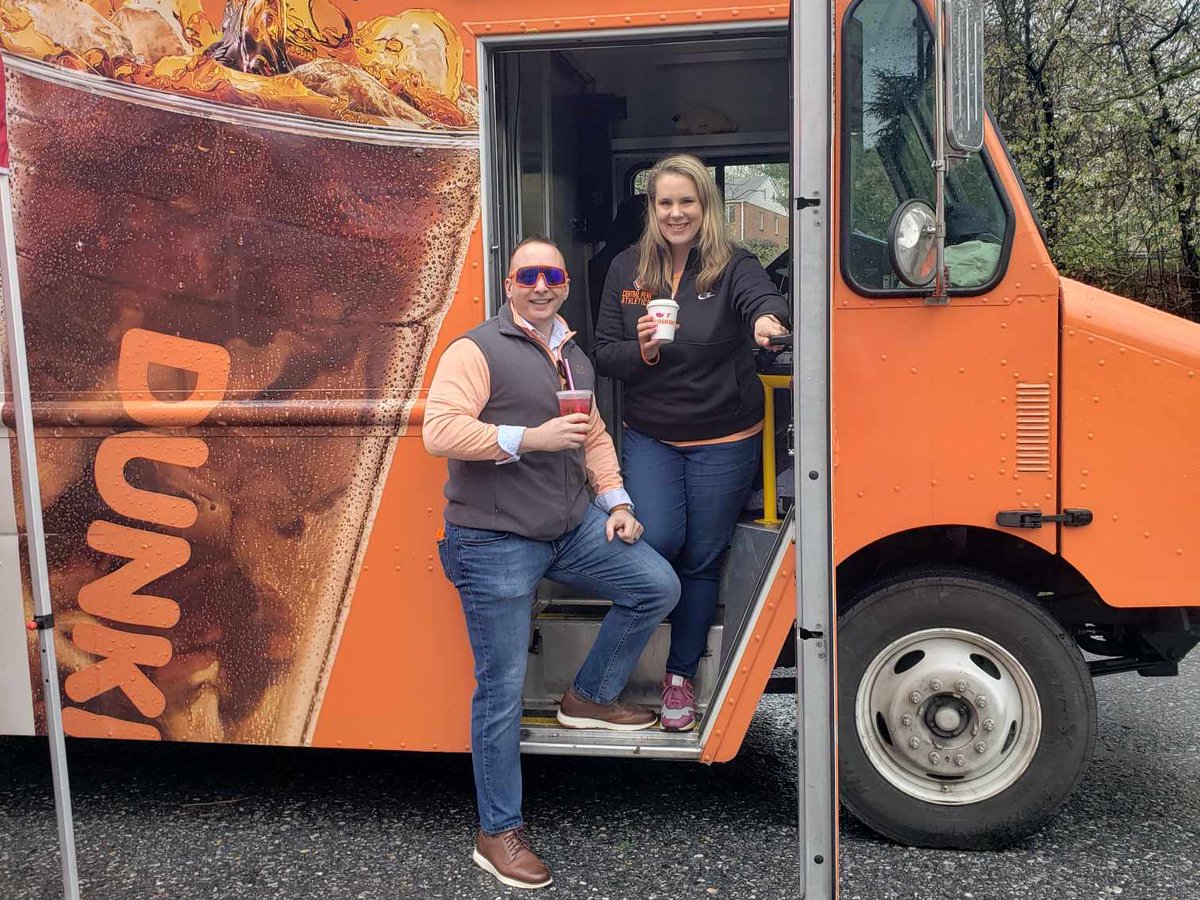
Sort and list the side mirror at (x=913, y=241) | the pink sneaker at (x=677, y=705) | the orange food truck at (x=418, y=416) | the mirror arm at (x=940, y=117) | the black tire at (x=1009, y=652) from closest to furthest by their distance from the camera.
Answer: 1. the mirror arm at (x=940, y=117)
2. the side mirror at (x=913, y=241)
3. the orange food truck at (x=418, y=416)
4. the black tire at (x=1009, y=652)
5. the pink sneaker at (x=677, y=705)

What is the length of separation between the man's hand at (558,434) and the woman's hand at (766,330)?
0.55 meters

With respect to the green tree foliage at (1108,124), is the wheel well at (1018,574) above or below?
below

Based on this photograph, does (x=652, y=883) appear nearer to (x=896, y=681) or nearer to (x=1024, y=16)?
(x=896, y=681)

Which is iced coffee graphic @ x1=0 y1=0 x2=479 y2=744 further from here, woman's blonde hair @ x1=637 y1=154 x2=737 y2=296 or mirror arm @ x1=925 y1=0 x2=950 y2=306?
mirror arm @ x1=925 y1=0 x2=950 y2=306

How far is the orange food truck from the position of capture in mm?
3180

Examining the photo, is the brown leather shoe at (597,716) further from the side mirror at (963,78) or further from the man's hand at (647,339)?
the side mirror at (963,78)

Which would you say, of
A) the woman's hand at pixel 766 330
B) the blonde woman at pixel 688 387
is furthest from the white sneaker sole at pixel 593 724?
the woman's hand at pixel 766 330

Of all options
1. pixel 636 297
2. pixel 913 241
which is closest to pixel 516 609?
pixel 636 297

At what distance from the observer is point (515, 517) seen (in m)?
3.21

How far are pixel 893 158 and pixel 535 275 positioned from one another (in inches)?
44.2

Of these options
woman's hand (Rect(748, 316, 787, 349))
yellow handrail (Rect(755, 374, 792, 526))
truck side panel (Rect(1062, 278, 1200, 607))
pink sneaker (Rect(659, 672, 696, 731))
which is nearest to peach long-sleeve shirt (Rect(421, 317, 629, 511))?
woman's hand (Rect(748, 316, 787, 349))

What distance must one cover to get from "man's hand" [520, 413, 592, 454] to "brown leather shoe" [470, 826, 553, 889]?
119 cm

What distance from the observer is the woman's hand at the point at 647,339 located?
3206 mm

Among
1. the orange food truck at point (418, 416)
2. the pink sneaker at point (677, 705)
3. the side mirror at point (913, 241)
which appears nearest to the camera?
the side mirror at point (913, 241)
